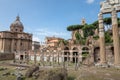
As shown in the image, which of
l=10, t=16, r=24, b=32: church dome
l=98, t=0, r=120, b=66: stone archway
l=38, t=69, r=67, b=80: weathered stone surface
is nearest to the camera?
l=38, t=69, r=67, b=80: weathered stone surface

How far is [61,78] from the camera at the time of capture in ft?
49.1

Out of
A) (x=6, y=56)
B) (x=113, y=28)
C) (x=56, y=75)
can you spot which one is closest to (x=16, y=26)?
(x=6, y=56)

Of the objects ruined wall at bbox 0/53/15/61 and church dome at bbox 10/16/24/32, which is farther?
church dome at bbox 10/16/24/32

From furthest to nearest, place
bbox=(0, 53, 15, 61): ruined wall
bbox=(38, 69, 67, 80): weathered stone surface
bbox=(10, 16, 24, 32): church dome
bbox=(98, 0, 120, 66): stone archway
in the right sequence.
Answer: bbox=(10, 16, 24, 32): church dome, bbox=(0, 53, 15, 61): ruined wall, bbox=(98, 0, 120, 66): stone archway, bbox=(38, 69, 67, 80): weathered stone surface

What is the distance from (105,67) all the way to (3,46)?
4925 centimetres

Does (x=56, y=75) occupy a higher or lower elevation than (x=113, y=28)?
lower

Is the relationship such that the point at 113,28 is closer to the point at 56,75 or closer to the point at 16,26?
the point at 56,75

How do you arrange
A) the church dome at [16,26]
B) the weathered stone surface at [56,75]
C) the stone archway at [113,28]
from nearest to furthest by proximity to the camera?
the weathered stone surface at [56,75]
the stone archway at [113,28]
the church dome at [16,26]

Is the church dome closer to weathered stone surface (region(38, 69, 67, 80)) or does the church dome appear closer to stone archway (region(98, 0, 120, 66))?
stone archway (region(98, 0, 120, 66))

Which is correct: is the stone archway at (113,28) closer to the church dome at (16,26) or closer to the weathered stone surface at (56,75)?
the weathered stone surface at (56,75)

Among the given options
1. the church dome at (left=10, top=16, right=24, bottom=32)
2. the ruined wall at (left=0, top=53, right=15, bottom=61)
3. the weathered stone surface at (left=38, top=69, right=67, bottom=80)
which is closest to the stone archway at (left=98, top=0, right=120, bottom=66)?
the weathered stone surface at (left=38, top=69, right=67, bottom=80)

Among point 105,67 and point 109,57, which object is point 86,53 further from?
point 105,67

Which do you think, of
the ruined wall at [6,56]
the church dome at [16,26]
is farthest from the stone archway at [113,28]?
the church dome at [16,26]

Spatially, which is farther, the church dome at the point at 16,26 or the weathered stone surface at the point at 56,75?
the church dome at the point at 16,26
